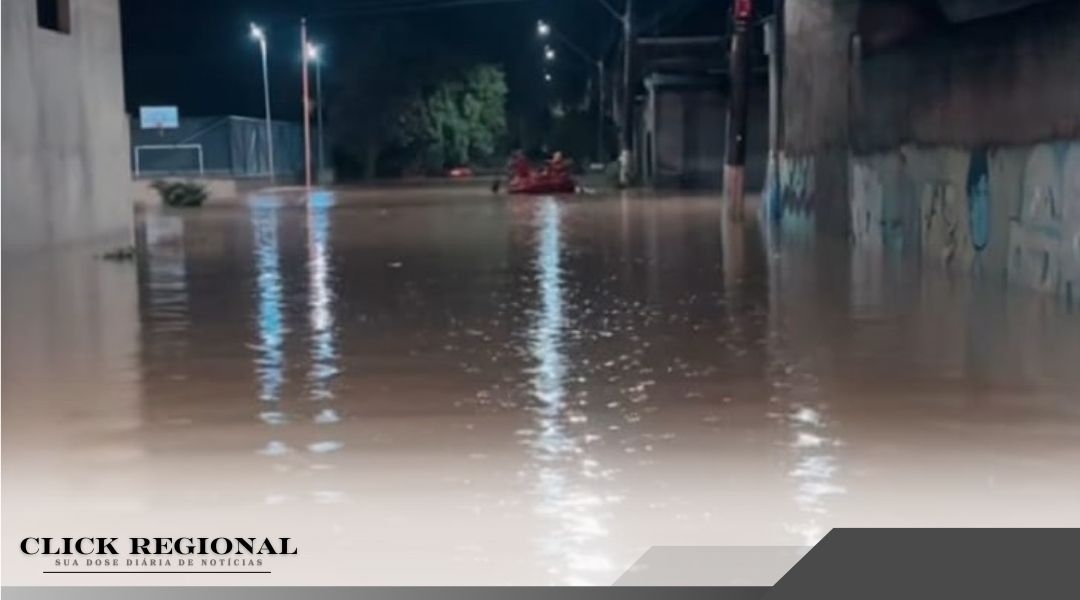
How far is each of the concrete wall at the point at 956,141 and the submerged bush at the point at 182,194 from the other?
2383 centimetres

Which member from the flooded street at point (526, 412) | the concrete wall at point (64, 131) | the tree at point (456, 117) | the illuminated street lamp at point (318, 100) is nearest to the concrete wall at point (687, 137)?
the illuminated street lamp at point (318, 100)

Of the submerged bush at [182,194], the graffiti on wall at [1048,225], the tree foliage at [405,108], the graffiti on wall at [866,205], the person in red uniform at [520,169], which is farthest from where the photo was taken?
the tree foliage at [405,108]

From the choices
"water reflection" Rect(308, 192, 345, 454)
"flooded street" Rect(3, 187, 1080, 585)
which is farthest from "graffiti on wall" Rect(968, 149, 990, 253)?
"water reflection" Rect(308, 192, 345, 454)

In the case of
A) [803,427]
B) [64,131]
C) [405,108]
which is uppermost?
[405,108]

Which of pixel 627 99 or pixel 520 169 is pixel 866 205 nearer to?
pixel 520 169

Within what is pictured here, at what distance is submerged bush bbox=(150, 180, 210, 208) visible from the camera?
49.8 metres

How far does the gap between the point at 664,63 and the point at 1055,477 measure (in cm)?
5134

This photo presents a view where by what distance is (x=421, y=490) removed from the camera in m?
8.91

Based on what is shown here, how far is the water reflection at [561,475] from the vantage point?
24.5ft

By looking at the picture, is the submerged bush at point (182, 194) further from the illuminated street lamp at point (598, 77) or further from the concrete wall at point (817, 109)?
the illuminated street lamp at point (598, 77)

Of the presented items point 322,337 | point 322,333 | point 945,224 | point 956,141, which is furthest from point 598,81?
point 322,337

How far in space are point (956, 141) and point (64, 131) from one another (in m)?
14.0

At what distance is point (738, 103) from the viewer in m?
35.5

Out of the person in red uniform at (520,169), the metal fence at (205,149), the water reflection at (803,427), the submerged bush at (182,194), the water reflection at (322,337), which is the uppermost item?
the metal fence at (205,149)
